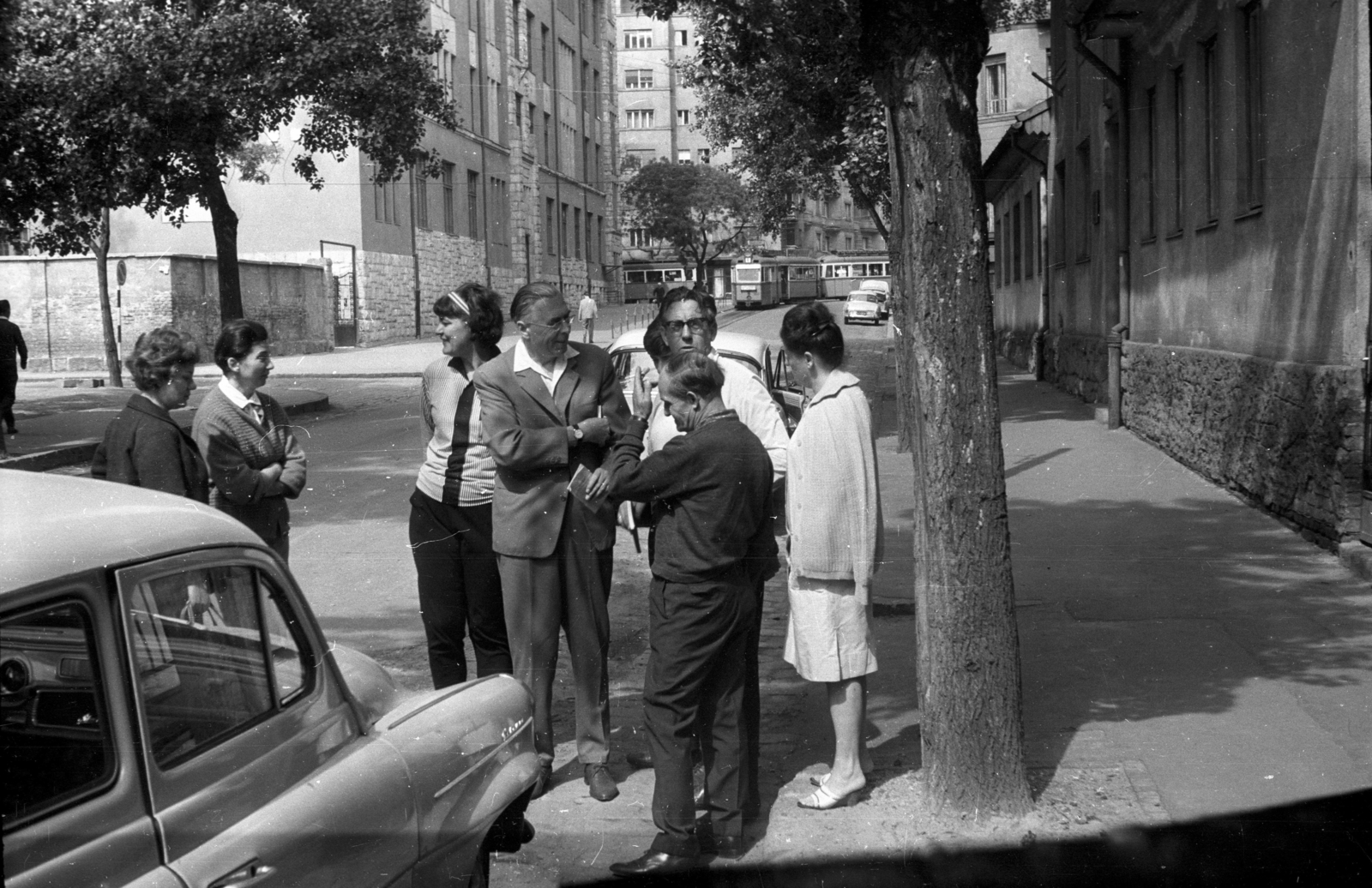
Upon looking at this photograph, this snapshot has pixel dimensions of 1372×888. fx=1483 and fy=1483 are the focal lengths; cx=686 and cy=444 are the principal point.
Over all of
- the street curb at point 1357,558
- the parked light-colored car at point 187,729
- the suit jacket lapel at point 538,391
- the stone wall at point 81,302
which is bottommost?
the street curb at point 1357,558

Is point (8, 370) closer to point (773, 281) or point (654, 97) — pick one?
point (773, 281)

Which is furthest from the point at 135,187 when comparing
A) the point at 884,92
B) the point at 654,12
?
the point at 884,92

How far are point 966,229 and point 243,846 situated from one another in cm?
319

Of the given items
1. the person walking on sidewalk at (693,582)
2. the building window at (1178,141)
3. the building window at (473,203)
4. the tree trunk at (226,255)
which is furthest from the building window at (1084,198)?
the building window at (473,203)

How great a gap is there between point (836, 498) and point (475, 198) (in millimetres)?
53214

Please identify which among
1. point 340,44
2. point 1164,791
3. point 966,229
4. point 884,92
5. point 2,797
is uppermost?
point 340,44

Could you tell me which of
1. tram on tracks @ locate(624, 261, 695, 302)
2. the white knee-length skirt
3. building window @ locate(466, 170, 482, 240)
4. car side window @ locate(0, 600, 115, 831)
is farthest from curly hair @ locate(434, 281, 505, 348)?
tram on tracks @ locate(624, 261, 695, 302)

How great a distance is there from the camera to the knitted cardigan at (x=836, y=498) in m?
5.03

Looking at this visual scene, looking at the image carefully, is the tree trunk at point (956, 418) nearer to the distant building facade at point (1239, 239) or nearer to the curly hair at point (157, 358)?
the curly hair at point (157, 358)

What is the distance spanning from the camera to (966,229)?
493 centimetres

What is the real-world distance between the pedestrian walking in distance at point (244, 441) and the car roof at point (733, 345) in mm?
5244

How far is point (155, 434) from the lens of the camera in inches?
203

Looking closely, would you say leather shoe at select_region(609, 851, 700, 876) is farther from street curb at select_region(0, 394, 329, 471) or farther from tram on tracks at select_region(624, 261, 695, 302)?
tram on tracks at select_region(624, 261, 695, 302)

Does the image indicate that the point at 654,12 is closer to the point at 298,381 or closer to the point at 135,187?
the point at 135,187
